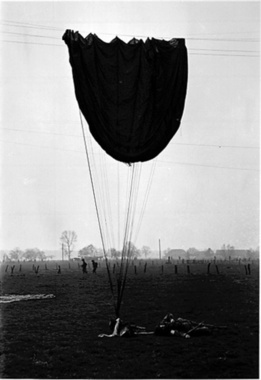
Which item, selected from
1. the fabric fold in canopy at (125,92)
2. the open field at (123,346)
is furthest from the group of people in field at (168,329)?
the fabric fold in canopy at (125,92)

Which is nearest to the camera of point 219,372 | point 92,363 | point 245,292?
point 219,372

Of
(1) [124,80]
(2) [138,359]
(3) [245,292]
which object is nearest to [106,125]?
(1) [124,80]

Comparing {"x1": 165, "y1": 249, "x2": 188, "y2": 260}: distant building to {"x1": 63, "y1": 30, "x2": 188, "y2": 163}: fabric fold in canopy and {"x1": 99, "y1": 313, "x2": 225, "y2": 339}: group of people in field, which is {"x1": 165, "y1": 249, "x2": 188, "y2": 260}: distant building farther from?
{"x1": 63, "y1": 30, "x2": 188, "y2": 163}: fabric fold in canopy

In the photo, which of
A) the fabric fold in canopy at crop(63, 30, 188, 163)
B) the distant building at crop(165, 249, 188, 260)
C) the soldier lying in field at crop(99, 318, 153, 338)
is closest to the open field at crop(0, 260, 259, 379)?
the soldier lying in field at crop(99, 318, 153, 338)

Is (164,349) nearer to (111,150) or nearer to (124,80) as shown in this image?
(111,150)

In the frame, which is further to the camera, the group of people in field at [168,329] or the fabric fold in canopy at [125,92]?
the group of people in field at [168,329]

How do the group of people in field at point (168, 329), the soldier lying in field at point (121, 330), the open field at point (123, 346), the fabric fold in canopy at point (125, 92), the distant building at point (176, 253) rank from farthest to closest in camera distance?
1. the distant building at point (176, 253)
2. the group of people in field at point (168, 329)
3. the soldier lying in field at point (121, 330)
4. the open field at point (123, 346)
5. the fabric fold in canopy at point (125, 92)

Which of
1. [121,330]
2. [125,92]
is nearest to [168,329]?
[121,330]

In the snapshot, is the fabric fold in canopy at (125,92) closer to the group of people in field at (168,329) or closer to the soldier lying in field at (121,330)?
the soldier lying in field at (121,330)
